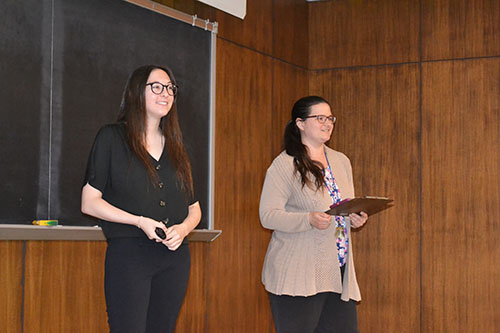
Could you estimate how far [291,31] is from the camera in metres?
5.51

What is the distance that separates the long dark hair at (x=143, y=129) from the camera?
2.42 m

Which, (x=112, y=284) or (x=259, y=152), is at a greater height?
(x=259, y=152)

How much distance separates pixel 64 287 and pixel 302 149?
138 cm

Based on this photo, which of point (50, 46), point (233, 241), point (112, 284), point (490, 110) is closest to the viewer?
point (112, 284)

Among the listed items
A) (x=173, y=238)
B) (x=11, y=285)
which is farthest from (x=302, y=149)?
(x=11, y=285)

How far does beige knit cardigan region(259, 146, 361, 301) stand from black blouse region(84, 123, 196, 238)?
0.91 meters

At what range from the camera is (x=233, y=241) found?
4.82 meters

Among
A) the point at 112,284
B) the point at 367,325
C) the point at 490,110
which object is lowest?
the point at 367,325

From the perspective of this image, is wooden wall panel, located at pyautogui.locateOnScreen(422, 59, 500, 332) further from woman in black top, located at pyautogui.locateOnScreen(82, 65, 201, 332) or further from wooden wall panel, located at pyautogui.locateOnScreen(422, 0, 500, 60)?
woman in black top, located at pyautogui.locateOnScreen(82, 65, 201, 332)

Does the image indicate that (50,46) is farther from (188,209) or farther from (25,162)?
(188,209)

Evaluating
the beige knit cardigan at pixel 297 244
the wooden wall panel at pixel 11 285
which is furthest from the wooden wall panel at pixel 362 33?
the wooden wall panel at pixel 11 285

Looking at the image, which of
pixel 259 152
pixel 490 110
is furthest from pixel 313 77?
pixel 490 110

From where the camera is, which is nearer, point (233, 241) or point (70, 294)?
point (70, 294)

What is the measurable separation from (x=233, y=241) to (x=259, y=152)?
2.30ft
